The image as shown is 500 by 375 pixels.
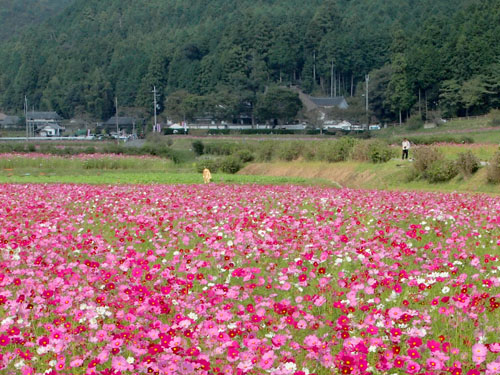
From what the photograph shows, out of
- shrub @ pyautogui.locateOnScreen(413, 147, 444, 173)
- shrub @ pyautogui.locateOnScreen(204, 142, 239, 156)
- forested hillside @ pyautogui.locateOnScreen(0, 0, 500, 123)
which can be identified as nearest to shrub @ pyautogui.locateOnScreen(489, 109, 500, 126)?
forested hillside @ pyautogui.locateOnScreen(0, 0, 500, 123)

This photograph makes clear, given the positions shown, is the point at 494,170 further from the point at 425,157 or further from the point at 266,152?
the point at 266,152

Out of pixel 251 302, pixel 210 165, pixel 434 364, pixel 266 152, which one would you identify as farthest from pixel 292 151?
pixel 434 364

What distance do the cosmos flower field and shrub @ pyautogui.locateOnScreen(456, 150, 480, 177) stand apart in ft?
56.5

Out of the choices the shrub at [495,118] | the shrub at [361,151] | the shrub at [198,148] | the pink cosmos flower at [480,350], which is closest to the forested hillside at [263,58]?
the shrub at [495,118]

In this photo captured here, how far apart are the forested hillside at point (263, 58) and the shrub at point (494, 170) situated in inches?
2146

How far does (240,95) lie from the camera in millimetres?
113250

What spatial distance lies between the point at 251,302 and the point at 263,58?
134416mm

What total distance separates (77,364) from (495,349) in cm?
281

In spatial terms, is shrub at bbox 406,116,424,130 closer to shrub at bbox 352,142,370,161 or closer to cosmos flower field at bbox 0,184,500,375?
shrub at bbox 352,142,370,161

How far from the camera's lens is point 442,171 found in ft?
89.9

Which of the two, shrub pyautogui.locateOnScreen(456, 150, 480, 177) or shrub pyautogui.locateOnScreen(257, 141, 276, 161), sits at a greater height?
shrub pyautogui.locateOnScreen(257, 141, 276, 161)

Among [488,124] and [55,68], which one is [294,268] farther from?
[55,68]

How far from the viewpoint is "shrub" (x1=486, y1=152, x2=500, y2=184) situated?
974 inches

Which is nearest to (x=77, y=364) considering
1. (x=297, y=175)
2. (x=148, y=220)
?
(x=148, y=220)
